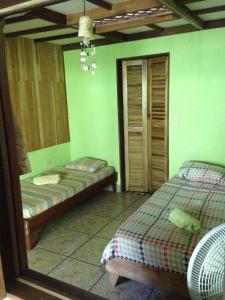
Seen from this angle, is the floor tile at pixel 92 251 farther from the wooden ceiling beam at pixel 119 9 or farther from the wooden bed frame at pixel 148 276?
the wooden ceiling beam at pixel 119 9

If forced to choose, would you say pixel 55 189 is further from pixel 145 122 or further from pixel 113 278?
pixel 145 122

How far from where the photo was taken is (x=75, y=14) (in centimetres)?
275

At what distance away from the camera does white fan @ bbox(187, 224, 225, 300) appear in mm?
1163

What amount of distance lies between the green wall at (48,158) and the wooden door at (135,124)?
3.41 ft

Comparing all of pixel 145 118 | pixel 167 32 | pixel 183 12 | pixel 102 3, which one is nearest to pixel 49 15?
pixel 102 3

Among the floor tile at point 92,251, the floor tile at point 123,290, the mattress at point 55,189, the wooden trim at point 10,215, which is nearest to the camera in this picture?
the wooden trim at point 10,215

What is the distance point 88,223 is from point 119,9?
238 cm

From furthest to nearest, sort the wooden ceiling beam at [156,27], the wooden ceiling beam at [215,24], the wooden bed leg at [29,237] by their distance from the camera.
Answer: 1. the wooden ceiling beam at [156,27]
2. the wooden ceiling beam at [215,24]
3. the wooden bed leg at [29,237]

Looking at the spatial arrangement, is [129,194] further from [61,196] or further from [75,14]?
[75,14]

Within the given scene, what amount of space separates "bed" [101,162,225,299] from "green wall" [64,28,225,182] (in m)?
1.03

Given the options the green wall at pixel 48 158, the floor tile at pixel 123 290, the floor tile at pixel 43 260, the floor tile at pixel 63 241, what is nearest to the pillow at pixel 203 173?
the floor tile at pixel 63 241

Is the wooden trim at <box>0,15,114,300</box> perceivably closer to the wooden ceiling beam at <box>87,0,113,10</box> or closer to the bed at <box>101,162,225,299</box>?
the bed at <box>101,162,225,299</box>

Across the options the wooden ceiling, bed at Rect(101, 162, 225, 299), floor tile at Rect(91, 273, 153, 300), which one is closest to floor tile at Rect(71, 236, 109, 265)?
floor tile at Rect(91, 273, 153, 300)

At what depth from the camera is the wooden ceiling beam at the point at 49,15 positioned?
2463mm
